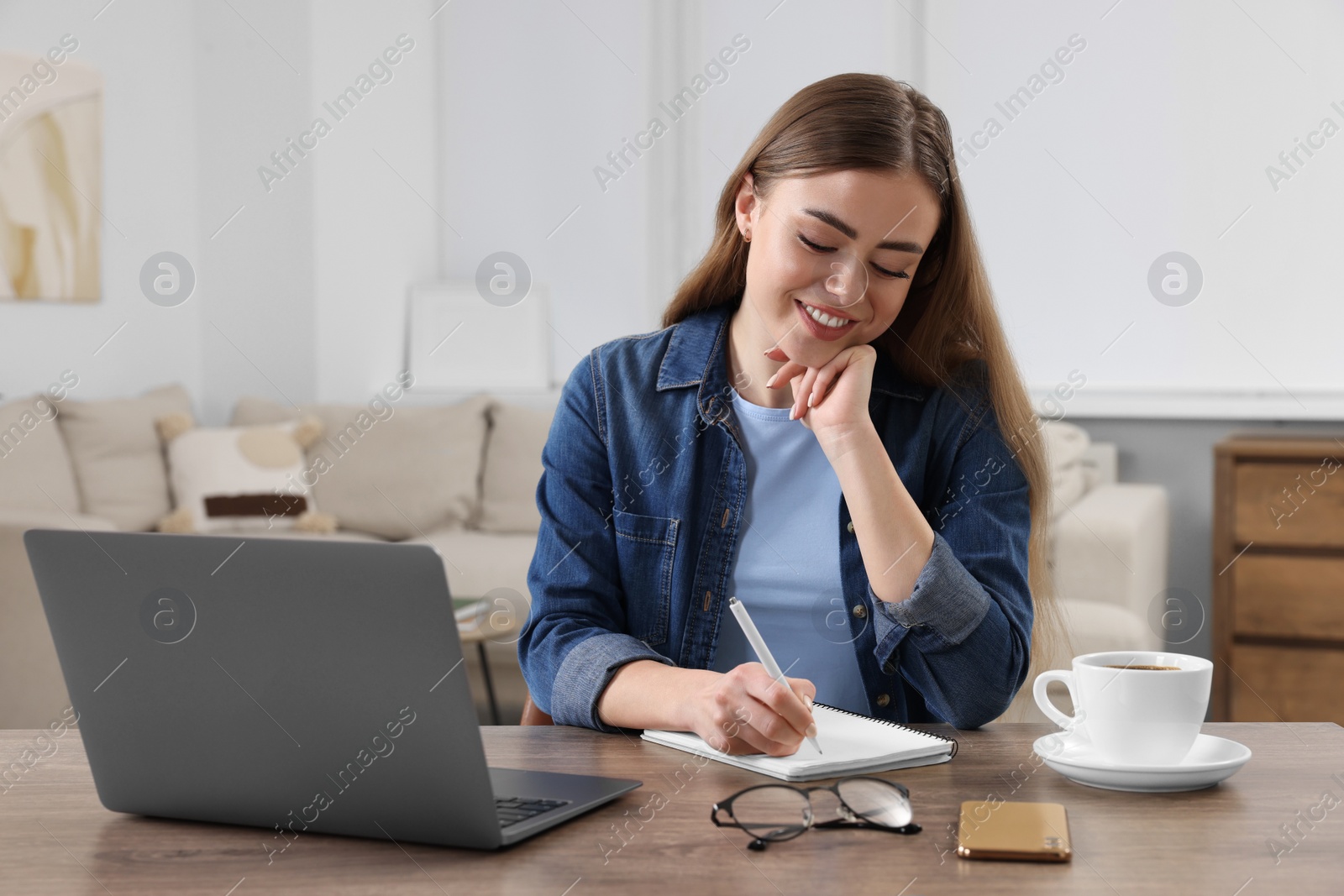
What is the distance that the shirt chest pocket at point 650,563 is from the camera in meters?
1.31

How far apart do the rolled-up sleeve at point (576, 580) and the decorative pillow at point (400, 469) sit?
245 centimetres

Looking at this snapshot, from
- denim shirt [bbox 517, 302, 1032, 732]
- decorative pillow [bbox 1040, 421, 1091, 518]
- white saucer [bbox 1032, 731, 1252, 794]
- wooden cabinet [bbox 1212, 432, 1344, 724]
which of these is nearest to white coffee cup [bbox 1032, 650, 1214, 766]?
white saucer [bbox 1032, 731, 1252, 794]

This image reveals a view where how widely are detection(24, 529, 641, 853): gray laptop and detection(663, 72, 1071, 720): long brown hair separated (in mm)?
697

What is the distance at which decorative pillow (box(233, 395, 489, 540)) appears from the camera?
12.3 ft

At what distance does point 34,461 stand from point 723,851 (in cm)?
319

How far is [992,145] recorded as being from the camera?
12.6 feet

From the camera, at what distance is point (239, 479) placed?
12.0 ft

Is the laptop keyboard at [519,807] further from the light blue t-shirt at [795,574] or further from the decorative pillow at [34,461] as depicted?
the decorative pillow at [34,461]

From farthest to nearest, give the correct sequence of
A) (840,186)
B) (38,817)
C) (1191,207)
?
1. (1191,207)
2. (840,186)
3. (38,817)

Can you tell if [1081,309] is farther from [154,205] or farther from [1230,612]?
[154,205]

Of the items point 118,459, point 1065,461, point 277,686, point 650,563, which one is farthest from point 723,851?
point 118,459

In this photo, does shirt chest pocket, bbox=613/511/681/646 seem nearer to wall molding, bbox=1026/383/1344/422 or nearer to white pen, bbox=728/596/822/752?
white pen, bbox=728/596/822/752

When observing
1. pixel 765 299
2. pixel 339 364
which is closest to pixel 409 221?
pixel 339 364

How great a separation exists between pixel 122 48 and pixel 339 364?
48.6 inches
